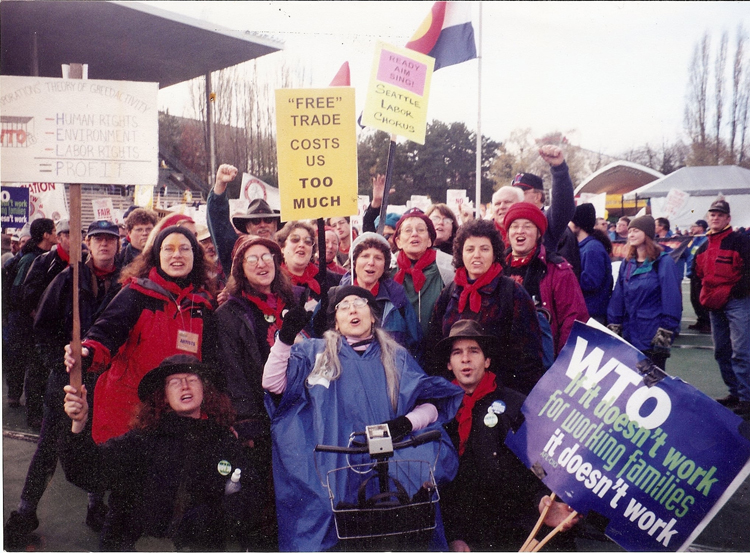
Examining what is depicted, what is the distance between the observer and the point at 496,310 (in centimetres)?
289

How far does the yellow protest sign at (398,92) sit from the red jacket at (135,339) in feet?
4.97

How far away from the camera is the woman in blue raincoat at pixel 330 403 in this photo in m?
2.48

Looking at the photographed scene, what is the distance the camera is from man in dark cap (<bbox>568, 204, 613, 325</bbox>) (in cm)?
505

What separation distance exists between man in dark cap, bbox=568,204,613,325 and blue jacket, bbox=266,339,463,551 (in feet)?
9.61

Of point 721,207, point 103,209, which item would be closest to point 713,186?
point 721,207

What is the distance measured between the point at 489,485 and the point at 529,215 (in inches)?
59.3

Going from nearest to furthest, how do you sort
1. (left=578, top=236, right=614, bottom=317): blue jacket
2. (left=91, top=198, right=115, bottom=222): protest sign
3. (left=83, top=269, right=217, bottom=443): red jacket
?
(left=83, top=269, right=217, bottom=443): red jacket, (left=578, top=236, right=614, bottom=317): blue jacket, (left=91, top=198, right=115, bottom=222): protest sign

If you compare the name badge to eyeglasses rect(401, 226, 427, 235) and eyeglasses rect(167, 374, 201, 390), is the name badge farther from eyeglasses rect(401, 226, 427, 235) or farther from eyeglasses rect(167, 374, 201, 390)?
eyeglasses rect(401, 226, 427, 235)

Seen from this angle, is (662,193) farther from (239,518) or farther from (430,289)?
(239,518)

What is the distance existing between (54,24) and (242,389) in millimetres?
4892

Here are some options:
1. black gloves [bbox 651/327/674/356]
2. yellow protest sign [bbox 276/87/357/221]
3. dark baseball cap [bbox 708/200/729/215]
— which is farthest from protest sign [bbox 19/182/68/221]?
dark baseball cap [bbox 708/200/729/215]

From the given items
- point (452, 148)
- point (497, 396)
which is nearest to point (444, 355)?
point (497, 396)

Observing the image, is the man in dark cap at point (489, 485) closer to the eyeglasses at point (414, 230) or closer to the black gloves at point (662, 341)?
the eyeglasses at point (414, 230)

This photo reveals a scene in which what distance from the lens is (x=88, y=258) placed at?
4.11m
